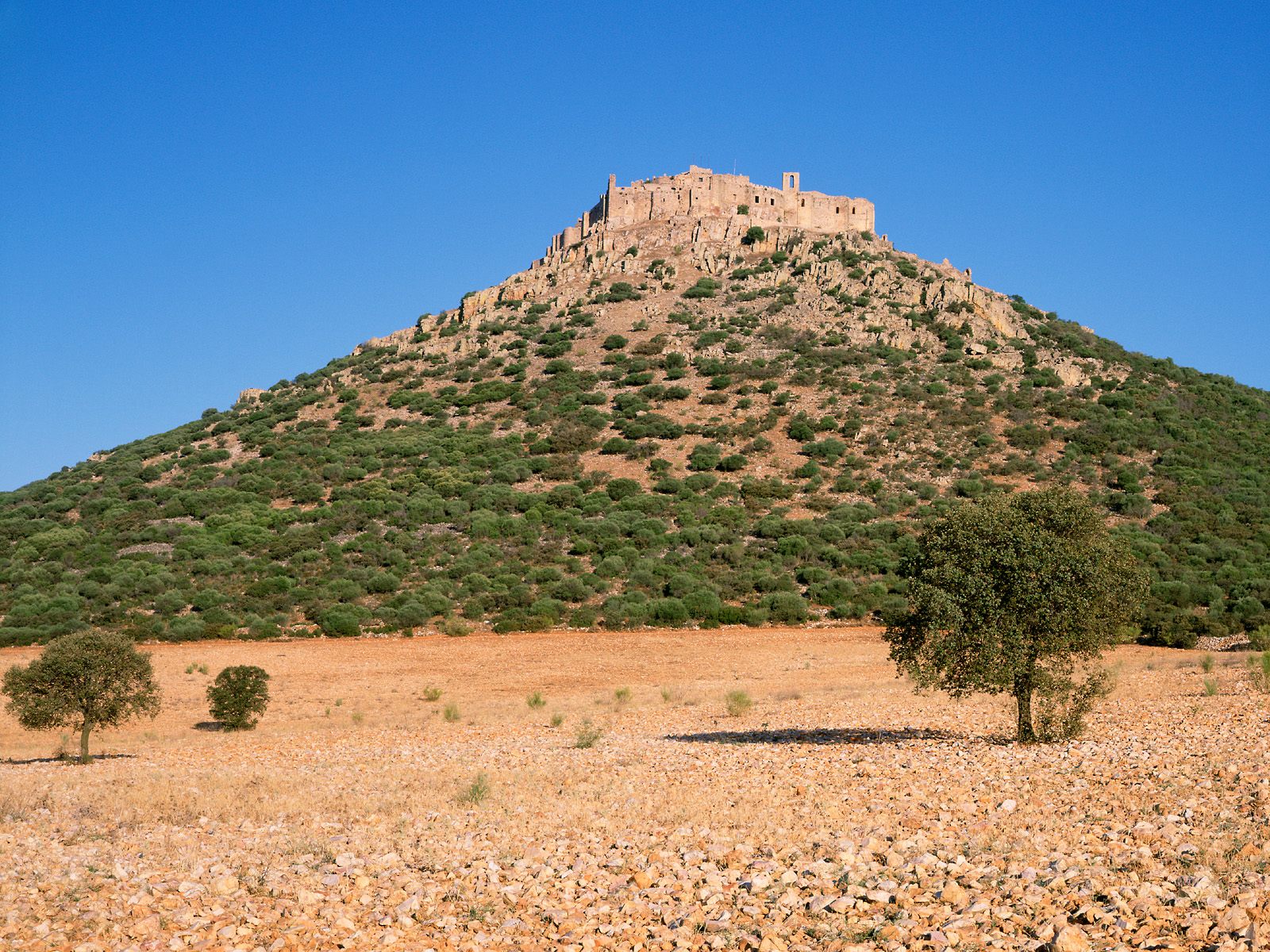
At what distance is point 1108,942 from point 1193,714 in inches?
469

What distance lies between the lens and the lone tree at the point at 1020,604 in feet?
52.1

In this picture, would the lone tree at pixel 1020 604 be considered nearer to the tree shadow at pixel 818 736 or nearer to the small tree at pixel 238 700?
the tree shadow at pixel 818 736

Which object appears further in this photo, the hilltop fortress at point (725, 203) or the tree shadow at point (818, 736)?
the hilltop fortress at point (725, 203)

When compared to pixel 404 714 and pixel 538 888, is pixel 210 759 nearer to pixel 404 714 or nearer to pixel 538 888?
pixel 404 714

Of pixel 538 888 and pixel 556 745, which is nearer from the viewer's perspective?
pixel 538 888

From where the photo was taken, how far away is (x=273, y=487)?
55938 millimetres

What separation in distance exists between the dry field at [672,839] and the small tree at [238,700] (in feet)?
11.2

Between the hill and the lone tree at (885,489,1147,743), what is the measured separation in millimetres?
19730

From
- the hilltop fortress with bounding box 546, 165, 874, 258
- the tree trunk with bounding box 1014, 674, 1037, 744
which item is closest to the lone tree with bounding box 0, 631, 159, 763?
the tree trunk with bounding box 1014, 674, 1037, 744

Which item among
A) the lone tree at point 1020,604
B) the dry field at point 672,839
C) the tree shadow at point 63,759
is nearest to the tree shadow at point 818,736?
the dry field at point 672,839

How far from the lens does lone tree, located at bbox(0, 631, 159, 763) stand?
20.2m

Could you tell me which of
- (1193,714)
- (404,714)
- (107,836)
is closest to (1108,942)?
(107,836)

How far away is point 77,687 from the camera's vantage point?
20375mm

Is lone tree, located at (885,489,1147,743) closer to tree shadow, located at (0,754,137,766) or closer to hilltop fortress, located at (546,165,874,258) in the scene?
tree shadow, located at (0,754,137,766)
